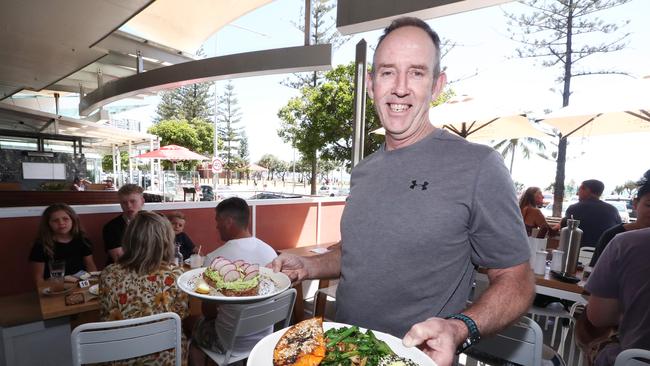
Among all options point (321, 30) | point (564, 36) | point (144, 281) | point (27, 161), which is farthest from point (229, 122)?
point (144, 281)

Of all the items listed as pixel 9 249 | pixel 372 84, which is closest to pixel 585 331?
pixel 372 84

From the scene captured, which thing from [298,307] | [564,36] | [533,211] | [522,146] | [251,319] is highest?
[564,36]

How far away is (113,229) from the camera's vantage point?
389 centimetres

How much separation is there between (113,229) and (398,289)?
389 centimetres

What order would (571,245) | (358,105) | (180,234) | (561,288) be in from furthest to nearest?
(180,234), (358,105), (571,245), (561,288)

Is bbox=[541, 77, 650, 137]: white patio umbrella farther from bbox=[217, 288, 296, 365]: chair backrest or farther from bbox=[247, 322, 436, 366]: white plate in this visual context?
bbox=[247, 322, 436, 366]: white plate

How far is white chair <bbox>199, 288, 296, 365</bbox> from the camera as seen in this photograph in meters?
2.37

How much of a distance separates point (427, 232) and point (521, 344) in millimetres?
1210

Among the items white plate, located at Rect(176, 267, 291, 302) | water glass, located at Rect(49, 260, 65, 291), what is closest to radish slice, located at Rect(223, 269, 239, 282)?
white plate, located at Rect(176, 267, 291, 302)

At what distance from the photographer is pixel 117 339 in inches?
70.2

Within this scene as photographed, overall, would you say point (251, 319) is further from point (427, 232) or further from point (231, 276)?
point (427, 232)

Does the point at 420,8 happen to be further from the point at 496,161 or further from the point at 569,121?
the point at 569,121

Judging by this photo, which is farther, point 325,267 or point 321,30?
point 321,30

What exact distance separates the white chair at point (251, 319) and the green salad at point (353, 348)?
138cm
